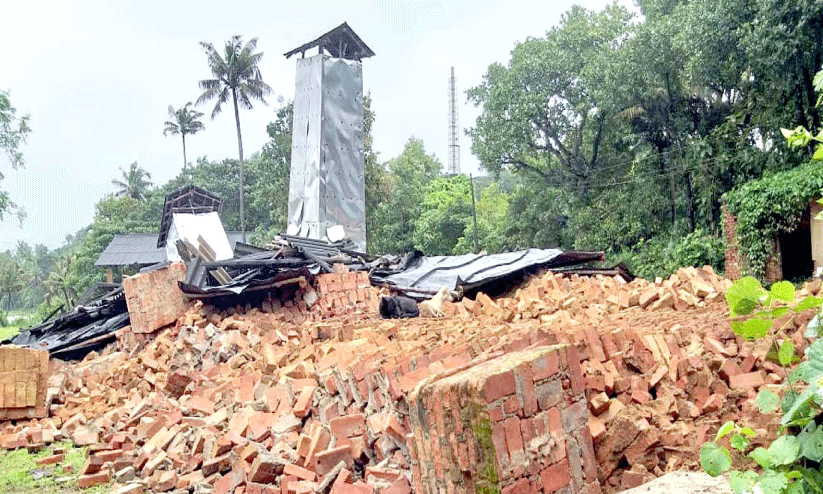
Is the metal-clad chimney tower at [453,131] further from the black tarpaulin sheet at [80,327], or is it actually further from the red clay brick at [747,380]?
the red clay brick at [747,380]

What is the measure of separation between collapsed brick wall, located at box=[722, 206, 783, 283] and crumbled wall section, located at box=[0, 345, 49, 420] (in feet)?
46.6

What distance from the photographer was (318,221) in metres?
15.5

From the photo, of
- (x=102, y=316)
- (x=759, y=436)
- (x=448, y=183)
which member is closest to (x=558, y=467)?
(x=759, y=436)

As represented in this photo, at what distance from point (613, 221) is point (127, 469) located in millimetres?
19087

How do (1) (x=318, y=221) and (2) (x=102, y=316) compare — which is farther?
(1) (x=318, y=221)

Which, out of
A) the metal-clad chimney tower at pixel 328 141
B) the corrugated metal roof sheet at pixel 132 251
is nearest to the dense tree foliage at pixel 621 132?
the corrugated metal roof sheet at pixel 132 251

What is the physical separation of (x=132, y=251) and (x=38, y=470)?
27.5 metres

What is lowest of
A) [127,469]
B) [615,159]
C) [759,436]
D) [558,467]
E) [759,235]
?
[127,469]

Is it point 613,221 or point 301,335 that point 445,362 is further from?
point 613,221

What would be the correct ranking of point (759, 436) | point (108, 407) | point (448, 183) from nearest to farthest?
point (759, 436) → point (108, 407) → point (448, 183)

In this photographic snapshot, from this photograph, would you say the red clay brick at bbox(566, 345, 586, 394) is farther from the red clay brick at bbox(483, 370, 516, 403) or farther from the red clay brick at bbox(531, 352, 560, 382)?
the red clay brick at bbox(483, 370, 516, 403)

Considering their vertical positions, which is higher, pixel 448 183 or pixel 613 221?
pixel 448 183

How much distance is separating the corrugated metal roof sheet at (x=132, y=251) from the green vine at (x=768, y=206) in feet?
70.0

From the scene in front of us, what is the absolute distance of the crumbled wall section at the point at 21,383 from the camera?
746 centimetres
